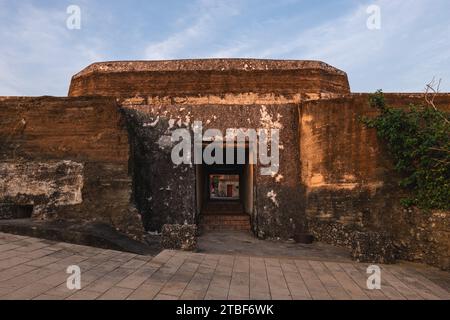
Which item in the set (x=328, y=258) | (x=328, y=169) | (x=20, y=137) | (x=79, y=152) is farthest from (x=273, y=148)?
(x=20, y=137)

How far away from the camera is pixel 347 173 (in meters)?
8.04

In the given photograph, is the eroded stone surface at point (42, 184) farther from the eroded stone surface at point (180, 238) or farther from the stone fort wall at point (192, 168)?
the eroded stone surface at point (180, 238)

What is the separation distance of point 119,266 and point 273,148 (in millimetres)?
5336

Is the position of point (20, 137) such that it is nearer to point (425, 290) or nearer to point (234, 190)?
point (425, 290)

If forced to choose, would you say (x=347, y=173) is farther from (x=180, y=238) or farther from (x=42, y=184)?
(x=42, y=184)

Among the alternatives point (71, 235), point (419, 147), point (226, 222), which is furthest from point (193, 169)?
point (419, 147)

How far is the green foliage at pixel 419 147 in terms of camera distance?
6531mm

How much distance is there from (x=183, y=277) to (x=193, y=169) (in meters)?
4.62

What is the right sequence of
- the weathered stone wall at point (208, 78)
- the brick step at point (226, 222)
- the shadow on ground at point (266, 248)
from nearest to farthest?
1. the shadow on ground at point (266, 248)
2. the weathered stone wall at point (208, 78)
3. the brick step at point (226, 222)

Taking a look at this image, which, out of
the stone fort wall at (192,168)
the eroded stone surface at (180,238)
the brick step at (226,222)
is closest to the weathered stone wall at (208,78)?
the stone fort wall at (192,168)

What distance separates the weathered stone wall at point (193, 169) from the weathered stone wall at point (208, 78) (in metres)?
0.92

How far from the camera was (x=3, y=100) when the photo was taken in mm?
7914

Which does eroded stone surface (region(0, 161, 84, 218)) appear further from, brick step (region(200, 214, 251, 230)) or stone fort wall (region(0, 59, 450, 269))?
brick step (region(200, 214, 251, 230))

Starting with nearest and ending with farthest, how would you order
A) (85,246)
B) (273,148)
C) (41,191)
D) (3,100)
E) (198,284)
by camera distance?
1. (198,284)
2. (85,246)
3. (41,191)
4. (3,100)
5. (273,148)
